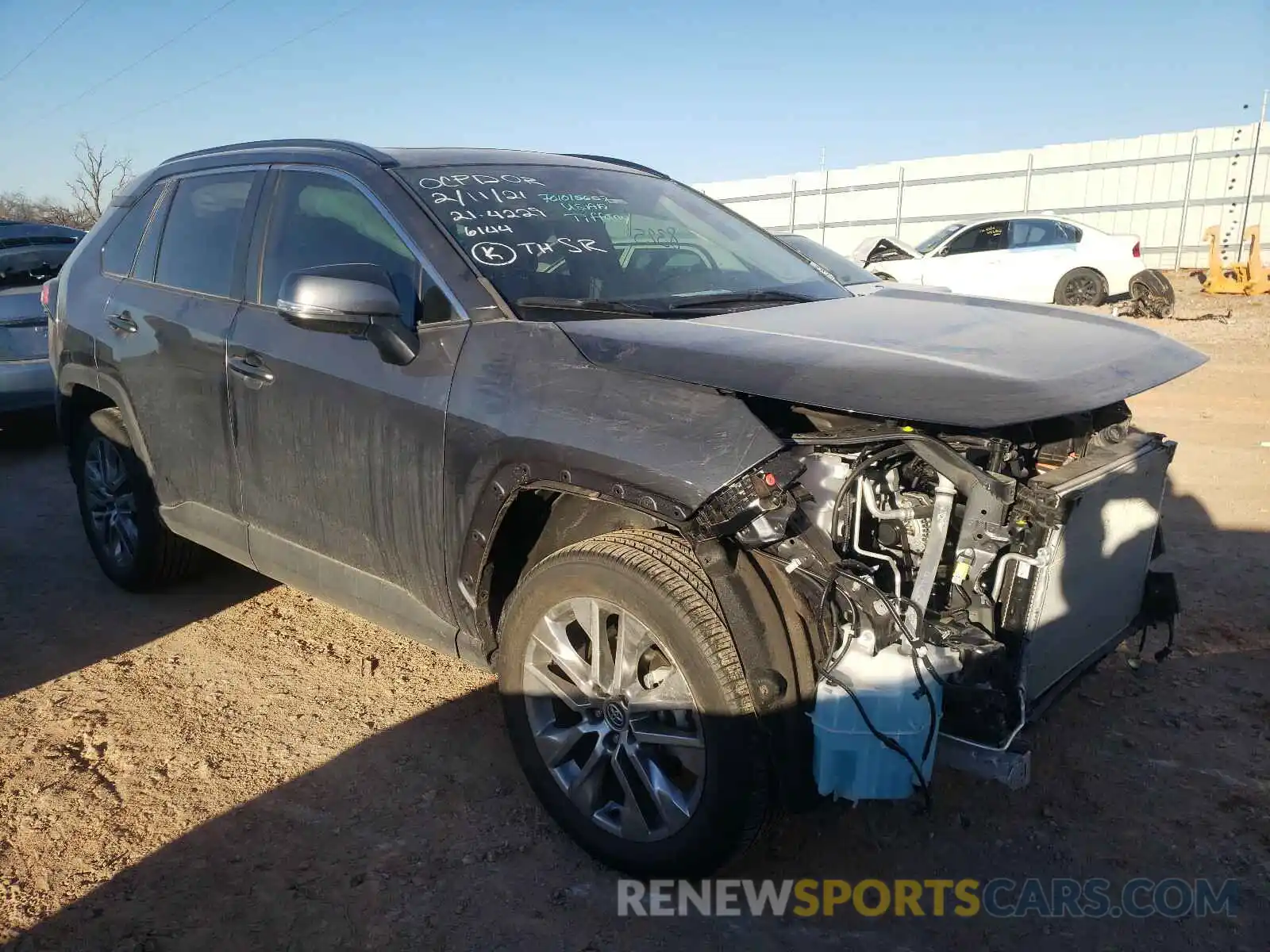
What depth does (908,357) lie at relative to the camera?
7.29 feet

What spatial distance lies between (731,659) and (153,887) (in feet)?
5.65

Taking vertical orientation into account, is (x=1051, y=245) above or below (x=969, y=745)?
above

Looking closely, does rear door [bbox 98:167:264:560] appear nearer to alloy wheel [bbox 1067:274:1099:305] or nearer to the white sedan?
the white sedan

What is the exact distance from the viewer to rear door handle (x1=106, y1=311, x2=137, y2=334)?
3965 millimetres

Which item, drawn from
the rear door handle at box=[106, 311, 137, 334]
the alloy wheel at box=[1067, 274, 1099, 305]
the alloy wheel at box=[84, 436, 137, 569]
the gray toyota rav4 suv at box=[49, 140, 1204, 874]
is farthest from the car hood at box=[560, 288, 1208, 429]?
the alloy wheel at box=[1067, 274, 1099, 305]

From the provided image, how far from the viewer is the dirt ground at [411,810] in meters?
2.41

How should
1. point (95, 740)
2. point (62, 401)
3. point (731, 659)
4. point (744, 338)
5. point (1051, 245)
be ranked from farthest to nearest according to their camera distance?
point (1051, 245)
point (62, 401)
point (95, 740)
point (744, 338)
point (731, 659)

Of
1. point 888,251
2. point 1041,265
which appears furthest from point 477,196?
point 1041,265

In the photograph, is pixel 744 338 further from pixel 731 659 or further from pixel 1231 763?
pixel 1231 763

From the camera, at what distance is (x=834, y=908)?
2490 millimetres

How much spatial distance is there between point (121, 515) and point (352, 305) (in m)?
2.58

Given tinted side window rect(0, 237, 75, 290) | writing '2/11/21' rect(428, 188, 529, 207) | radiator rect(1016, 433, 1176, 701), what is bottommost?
radiator rect(1016, 433, 1176, 701)

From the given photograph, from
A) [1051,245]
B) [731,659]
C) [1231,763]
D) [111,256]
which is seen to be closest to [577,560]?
[731,659]

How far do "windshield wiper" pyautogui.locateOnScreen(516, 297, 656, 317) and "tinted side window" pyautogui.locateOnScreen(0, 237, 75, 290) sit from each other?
6735 millimetres
